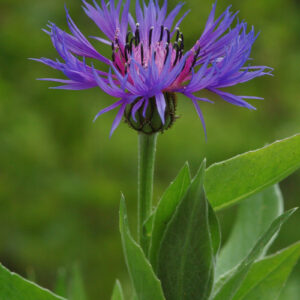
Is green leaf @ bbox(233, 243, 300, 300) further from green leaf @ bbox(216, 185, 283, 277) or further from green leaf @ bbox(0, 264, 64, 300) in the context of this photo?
green leaf @ bbox(0, 264, 64, 300)

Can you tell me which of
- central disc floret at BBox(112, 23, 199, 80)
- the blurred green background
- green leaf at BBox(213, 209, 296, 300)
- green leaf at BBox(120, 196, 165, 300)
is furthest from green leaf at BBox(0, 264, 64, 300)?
the blurred green background

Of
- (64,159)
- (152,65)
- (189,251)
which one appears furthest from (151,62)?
(64,159)

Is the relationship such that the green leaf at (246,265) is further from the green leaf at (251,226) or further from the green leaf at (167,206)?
the green leaf at (251,226)

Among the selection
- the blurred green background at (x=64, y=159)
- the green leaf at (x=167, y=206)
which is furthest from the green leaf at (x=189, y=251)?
the blurred green background at (x=64, y=159)

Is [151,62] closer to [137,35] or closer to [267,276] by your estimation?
[137,35]

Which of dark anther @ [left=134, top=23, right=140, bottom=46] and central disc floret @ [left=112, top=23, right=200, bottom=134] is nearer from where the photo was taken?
central disc floret @ [left=112, top=23, right=200, bottom=134]

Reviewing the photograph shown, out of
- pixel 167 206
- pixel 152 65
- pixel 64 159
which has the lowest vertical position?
pixel 64 159
